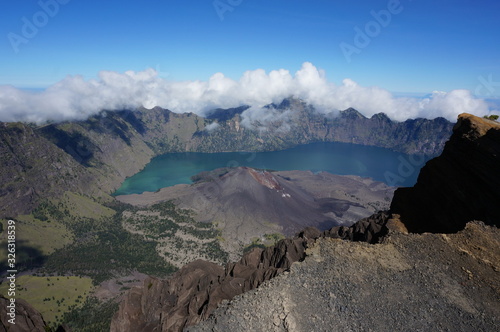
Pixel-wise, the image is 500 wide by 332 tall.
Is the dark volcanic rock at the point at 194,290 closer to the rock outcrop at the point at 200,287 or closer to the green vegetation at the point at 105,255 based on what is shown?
the rock outcrop at the point at 200,287

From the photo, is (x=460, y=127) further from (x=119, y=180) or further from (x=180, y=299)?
(x=119, y=180)

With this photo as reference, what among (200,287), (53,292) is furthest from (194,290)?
(53,292)

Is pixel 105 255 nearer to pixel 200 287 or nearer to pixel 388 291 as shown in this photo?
pixel 200 287

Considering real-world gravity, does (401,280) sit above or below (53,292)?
above

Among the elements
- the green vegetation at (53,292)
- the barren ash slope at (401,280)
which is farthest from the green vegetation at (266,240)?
the barren ash slope at (401,280)

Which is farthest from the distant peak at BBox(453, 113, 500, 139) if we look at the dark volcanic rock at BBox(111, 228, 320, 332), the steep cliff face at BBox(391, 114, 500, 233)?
the dark volcanic rock at BBox(111, 228, 320, 332)
